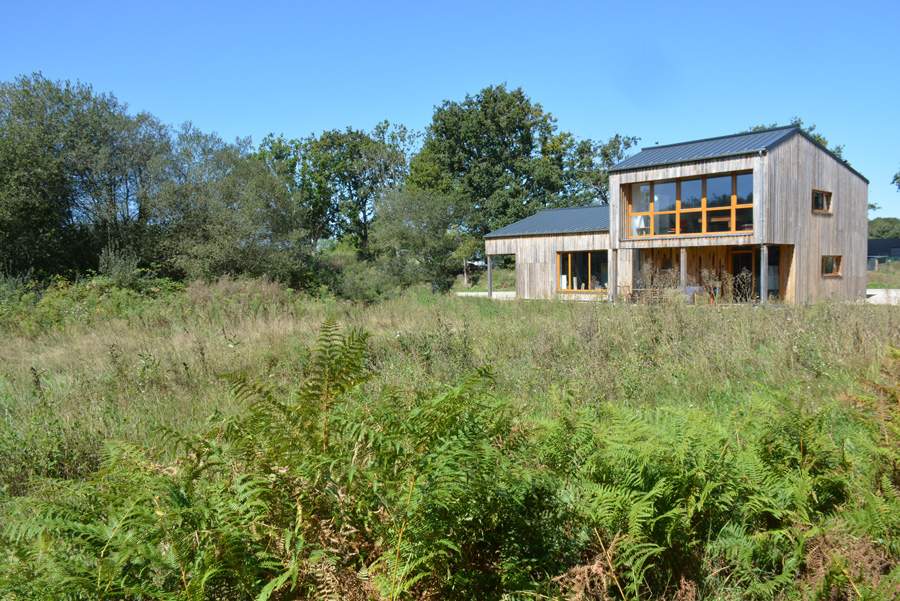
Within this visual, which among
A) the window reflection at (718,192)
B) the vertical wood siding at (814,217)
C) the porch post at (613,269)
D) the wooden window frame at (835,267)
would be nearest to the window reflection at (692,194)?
the window reflection at (718,192)

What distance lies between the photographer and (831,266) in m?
21.3

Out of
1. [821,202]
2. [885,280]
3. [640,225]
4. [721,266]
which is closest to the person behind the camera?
[821,202]

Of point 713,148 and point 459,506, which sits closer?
point 459,506

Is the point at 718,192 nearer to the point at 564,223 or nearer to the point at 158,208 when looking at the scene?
the point at 564,223

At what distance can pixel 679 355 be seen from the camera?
6352 mm

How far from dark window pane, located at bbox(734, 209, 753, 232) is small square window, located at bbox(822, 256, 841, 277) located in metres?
4.97

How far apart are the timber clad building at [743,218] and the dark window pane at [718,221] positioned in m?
0.03

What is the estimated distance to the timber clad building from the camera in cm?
1767

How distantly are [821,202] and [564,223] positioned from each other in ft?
32.3

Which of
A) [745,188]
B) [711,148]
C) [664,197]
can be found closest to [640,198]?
[664,197]

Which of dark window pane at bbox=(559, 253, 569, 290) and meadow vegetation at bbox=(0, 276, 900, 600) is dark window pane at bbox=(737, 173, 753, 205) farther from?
meadow vegetation at bbox=(0, 276, 900, 600)

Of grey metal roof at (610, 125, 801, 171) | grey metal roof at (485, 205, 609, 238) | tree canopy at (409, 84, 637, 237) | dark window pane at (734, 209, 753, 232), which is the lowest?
dark window pane at (734, 209, 753, 232)

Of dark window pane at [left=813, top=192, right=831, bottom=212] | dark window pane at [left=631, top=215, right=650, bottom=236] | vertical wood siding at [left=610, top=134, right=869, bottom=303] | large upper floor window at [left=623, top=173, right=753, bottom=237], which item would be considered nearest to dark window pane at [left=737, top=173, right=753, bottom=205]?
large upper floor window at [left=623, top=173, right=753, bottom=237]

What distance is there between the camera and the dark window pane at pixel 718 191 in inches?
728
